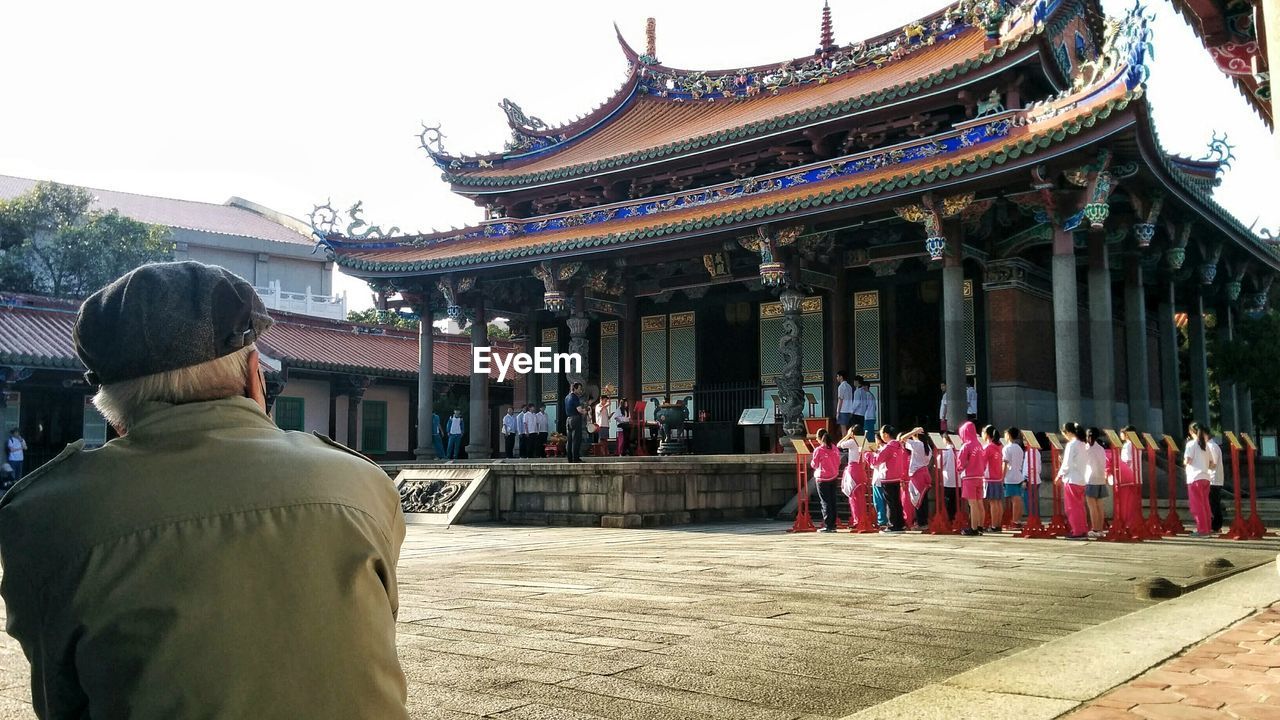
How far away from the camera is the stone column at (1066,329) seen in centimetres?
1474

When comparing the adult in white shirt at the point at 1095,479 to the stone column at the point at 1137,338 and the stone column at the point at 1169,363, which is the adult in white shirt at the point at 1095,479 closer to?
the stone column at the point at 1137,338

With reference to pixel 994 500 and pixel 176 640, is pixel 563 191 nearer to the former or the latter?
pixel 994 500

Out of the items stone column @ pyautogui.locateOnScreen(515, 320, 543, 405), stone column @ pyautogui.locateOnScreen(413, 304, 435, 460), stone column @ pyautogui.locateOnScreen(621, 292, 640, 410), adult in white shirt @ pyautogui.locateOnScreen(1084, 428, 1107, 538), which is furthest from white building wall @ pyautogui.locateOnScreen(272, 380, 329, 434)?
adult in white shirt @ pyautogui.locateOnScreen(1084, 428, 1107, 538)

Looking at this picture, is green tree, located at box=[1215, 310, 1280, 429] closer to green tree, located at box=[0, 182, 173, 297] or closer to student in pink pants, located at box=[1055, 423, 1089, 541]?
student in pink pants, located at box=[1055, 423, 1089, 541]

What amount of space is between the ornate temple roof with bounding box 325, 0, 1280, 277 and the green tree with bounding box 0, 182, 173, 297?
10.3 m

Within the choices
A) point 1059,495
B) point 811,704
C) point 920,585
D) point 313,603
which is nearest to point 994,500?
point 1059,495

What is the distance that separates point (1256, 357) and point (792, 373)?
9.56 meters

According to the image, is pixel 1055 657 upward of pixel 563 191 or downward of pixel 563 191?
downward

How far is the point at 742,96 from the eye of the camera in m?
22.7

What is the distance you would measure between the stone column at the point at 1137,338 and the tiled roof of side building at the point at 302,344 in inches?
622

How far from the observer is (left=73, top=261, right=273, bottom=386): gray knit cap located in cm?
171

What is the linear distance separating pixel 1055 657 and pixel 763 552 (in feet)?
17.8

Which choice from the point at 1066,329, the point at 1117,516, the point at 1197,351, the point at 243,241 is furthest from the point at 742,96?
the point at 243,241

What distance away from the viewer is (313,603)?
5.11 ft
